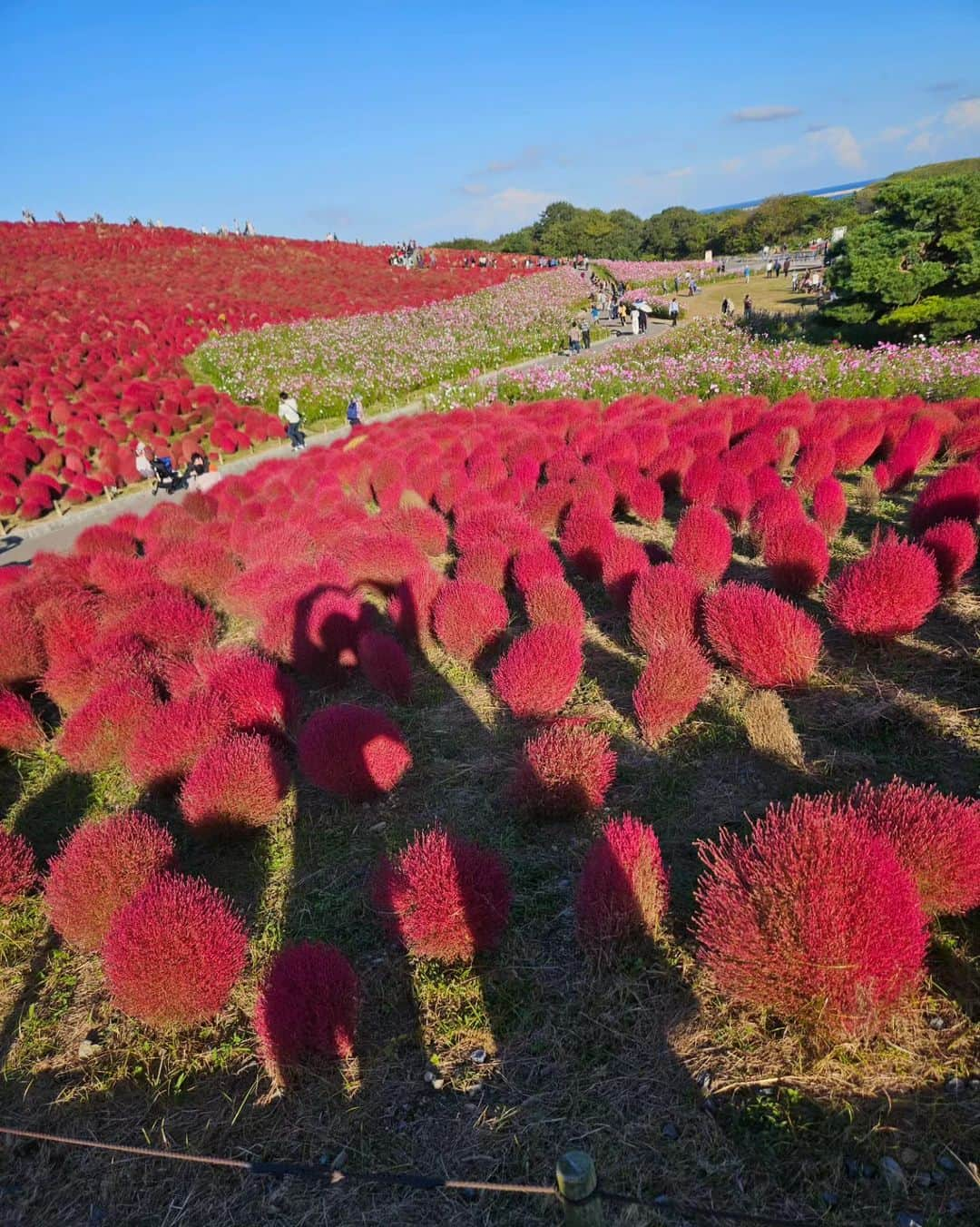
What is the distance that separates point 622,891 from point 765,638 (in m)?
2.18

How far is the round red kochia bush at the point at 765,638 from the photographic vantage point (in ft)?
14.0

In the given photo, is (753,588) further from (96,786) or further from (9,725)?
(9,725)

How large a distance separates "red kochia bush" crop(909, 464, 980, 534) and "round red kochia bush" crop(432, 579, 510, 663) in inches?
153

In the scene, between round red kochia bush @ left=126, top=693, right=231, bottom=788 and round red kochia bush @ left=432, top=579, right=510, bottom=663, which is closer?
round red kochia bush @ left=126, top=693, right=231, bottom=788

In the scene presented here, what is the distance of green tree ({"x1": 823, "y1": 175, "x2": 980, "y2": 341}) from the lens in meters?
13.2

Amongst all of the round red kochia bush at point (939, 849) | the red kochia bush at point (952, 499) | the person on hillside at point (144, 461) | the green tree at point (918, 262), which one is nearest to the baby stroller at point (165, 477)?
the person on hillside at point (144, 461)

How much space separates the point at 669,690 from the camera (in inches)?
159

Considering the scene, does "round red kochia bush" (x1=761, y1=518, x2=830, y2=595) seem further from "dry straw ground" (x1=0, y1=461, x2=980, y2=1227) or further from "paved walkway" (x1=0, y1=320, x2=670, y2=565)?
"paved walkway" (x1=0, y1=320, x2=670, y2=565)

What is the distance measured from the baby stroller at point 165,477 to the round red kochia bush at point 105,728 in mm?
9274

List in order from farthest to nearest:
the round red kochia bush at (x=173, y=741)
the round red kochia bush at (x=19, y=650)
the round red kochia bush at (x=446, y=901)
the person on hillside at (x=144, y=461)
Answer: the person on hillside at (x=144, y=461) → the round red kochia bush at (x=19, y=650) → the round red kochia bush at (x=173, y=741) → the round red kochia bush at (x=446, y=901)

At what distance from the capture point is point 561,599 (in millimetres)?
5223

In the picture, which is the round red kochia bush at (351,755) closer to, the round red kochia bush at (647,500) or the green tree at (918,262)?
the round red kochia bush at (647,500)

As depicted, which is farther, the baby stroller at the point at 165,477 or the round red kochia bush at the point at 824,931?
the baby stroller at the point at 165,477

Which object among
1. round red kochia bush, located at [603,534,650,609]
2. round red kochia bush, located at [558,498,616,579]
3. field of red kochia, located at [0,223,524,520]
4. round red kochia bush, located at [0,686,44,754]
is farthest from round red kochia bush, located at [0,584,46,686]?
field of red kochia, located at [0,223,524,520]
